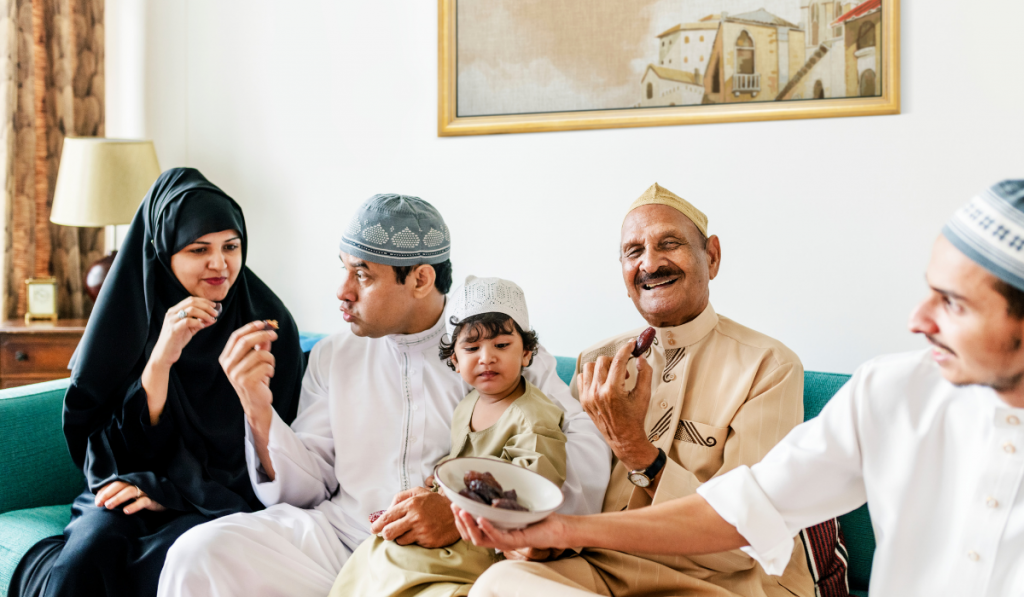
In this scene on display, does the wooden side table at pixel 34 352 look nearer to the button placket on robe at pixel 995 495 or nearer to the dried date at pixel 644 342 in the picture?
the dried date at pixel 644 342

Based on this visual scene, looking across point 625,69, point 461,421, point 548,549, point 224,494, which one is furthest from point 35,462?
point 625,69

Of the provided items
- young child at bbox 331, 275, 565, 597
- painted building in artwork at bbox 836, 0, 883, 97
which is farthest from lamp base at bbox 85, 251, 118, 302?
painted building in artwork at bbox 836, 0, 883, 97

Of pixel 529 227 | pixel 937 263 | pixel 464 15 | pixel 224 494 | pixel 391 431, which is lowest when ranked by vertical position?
pixel 224 494

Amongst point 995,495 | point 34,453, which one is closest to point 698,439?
point 995,495

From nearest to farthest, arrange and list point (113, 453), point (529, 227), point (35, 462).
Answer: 1. point (113, 453)
2. point (35, 462)
3. point (529, 227)

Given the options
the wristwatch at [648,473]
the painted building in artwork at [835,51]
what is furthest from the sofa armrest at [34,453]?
the painted building in artwork at [835,51]

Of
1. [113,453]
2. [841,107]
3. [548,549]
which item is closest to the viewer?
[548,549]

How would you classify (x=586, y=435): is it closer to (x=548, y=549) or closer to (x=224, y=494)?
(x=548, y=549)

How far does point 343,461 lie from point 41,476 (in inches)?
38.4

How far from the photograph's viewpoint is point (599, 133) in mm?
2756

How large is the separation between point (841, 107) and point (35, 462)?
9.14 ft

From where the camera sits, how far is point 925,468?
1.23 meters

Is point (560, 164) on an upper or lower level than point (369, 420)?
upper

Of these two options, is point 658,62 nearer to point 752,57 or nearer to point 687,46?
point 687,46
